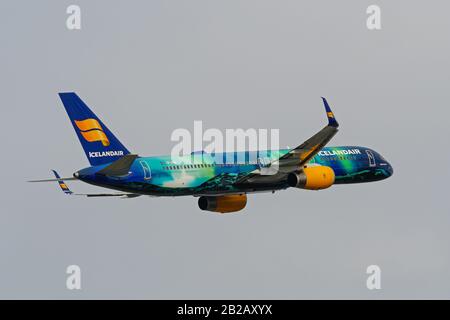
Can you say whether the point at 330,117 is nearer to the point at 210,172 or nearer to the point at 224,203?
the point at 210,172

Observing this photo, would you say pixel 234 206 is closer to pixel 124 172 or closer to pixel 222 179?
pixel 222 179

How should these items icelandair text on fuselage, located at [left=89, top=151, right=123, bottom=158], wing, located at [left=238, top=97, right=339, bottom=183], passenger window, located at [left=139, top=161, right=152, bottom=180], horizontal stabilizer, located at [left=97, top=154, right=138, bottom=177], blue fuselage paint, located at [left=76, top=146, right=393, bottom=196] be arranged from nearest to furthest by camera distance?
horizontal stabilizer, located at [left=97, top=154, right=138, bottom=177]
blue fuselage paint, located at [left=76, top=146, right=393, bottom=196]
passenger window, located at [left=139, top=161, right=152, bottom=180]
icelandair text on fuselage, located at [left=89, top=151, right=123, bottom=158]
wing, located at [left=238, top=97, right=339, bottom=183]

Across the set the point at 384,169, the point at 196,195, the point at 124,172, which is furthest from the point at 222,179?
the point at 384,169

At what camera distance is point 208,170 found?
3964 inches

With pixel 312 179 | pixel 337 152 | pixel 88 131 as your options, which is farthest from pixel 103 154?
pixel 337 152

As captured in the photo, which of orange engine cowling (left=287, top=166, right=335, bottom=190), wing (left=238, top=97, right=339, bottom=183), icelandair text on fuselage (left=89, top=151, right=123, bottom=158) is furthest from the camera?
orange engine cowling (left=287, top=166, right=335, bottom=190)

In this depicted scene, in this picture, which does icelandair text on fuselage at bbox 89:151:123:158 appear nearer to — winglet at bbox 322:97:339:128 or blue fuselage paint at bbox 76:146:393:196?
blue fuselage paint at bbox 76:146:393:196

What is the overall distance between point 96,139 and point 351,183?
76.6 feet

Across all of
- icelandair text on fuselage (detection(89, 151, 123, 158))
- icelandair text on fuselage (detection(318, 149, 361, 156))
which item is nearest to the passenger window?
icelandair text on fuselage (detection(89, 151, 123, 158))

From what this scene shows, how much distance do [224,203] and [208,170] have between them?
6.99m

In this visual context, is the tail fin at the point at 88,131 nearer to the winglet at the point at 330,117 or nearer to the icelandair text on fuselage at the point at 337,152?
the winglet at the point at 330,117

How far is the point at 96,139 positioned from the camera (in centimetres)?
9750

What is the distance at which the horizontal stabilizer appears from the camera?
9375 cm

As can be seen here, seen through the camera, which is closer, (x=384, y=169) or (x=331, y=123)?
(x=331, y=123)
